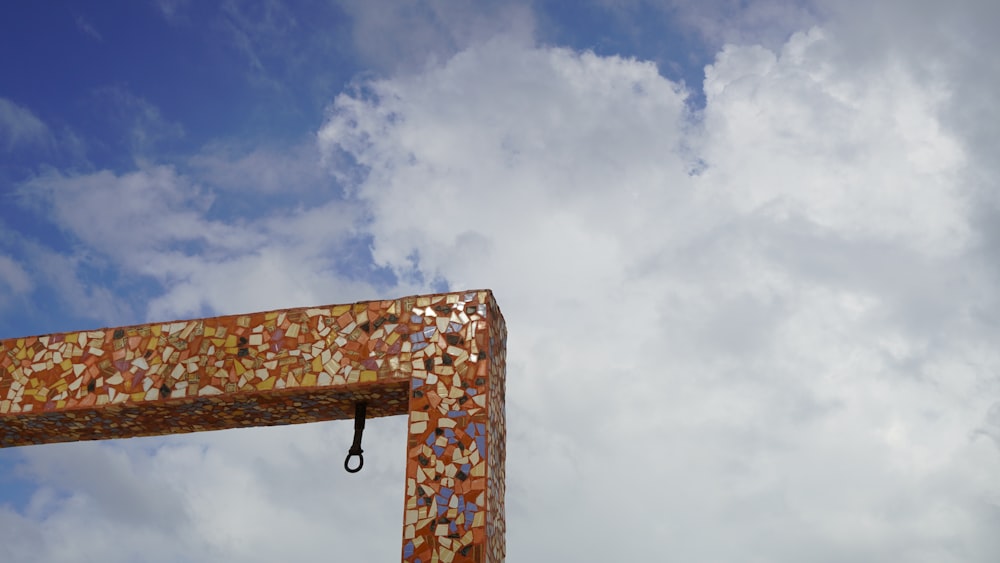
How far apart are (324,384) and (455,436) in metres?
1.14

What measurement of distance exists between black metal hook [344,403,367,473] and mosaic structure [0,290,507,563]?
0.07 metres

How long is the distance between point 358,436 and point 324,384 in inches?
19.7

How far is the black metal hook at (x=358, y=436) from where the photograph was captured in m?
7.61

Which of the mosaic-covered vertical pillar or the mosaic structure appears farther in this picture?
the mosaic structure

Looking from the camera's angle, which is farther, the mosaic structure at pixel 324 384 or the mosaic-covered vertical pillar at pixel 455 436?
the mosaic structure at pixel 324 384

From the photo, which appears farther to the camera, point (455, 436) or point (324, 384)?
point (324, 384)

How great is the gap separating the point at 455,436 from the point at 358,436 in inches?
37.8

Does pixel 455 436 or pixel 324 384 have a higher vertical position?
pixel 324 384

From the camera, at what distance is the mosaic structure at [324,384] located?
7051mm

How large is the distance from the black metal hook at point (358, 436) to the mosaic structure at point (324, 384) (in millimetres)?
71

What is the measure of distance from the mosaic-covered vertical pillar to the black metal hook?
2.07 ft

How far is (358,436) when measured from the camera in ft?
25.3

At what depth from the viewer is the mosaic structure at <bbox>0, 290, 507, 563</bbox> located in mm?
7051

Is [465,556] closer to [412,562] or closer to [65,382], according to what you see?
[412,562]
